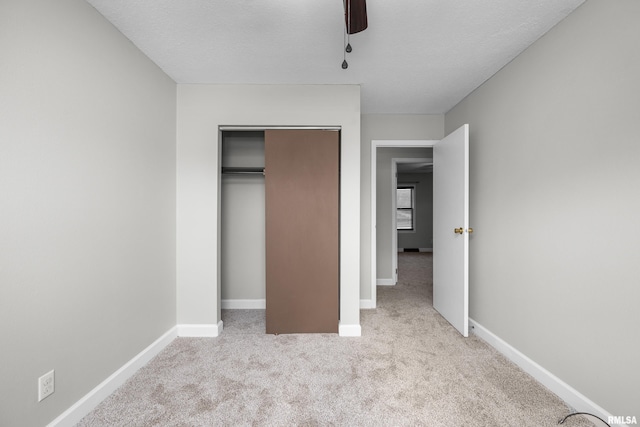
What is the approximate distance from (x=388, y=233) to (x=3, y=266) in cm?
404

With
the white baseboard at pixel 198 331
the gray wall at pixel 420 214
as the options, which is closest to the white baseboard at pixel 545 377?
the white baseboard at pixel 198 331

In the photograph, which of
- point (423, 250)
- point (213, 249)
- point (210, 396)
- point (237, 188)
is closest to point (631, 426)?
point (210, 396)

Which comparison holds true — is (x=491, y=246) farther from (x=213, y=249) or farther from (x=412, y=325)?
(x=213, y=249)

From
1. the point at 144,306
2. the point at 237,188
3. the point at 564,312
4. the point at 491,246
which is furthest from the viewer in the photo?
the point at 237,188

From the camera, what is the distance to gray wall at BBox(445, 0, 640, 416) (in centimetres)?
139

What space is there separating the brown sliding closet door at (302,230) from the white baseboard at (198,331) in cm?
55

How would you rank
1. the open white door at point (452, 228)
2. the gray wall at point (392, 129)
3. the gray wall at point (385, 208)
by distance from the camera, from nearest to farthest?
the open white door at point (452, 228), the gray wall at point (392, 129), the gray wall at point (385, 208)

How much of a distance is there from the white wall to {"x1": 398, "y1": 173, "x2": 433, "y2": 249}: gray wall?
259 inches

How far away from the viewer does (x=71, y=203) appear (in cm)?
153

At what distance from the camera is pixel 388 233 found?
14.1 feet

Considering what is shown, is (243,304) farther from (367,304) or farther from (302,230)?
(367,304)

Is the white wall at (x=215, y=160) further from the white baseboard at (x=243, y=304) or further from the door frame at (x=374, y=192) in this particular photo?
the door frame at (x=374, y=192)

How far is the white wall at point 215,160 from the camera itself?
2.62m

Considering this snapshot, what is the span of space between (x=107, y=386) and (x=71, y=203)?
4.08 ft
